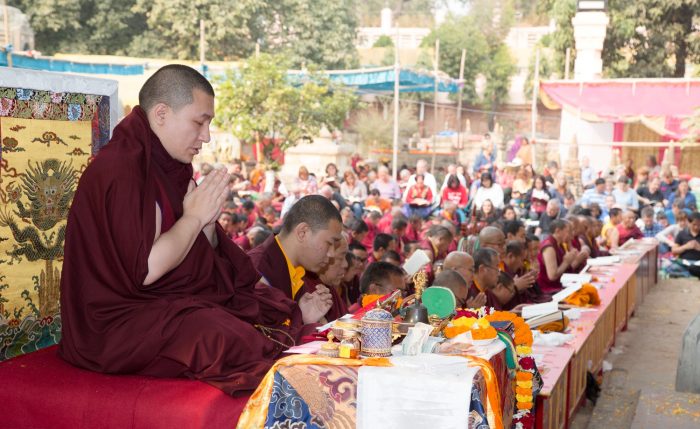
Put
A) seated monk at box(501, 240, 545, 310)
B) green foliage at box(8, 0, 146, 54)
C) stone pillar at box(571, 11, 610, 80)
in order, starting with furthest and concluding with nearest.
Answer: green foliage at box(8, 0, 146, 54) < stone pillar at box(571, 11, 610, 80) < seated monk at box(501, 240, 545, 310)

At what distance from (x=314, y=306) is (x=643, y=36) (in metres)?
22.4

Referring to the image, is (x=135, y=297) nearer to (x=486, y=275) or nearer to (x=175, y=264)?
(x=175, y=264)

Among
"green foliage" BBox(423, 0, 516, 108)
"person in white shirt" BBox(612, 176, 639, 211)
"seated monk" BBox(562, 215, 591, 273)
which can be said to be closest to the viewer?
"seated monk" BBox(562, 215, 591, 273)

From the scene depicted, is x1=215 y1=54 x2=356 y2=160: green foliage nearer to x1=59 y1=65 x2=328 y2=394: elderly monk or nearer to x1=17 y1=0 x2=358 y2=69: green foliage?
x1=17 y1=0 x2=358 y2=69: green foliage

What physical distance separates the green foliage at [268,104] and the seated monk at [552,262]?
32.5 ft

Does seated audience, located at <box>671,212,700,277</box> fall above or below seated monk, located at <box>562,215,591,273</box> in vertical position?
below

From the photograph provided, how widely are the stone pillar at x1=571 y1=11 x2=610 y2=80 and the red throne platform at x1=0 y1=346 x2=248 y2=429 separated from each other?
1979 cm

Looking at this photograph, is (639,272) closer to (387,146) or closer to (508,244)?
(508,244)

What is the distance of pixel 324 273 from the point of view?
Result: 4.86 metres

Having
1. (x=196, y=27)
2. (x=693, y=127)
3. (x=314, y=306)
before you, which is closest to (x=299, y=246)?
(x=314, y=306)

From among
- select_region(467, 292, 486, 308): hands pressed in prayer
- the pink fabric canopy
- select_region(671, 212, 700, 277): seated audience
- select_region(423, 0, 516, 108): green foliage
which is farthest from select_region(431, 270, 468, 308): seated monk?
select_region(423, 0, 516, 108): green foliage

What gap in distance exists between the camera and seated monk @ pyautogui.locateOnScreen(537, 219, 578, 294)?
8344 millimetres

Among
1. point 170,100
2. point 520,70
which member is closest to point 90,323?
point 170,100

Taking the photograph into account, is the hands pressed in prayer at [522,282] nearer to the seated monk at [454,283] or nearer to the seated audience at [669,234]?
the seated monk at [454,283]
